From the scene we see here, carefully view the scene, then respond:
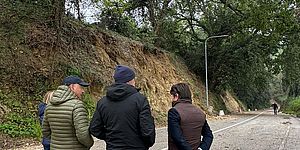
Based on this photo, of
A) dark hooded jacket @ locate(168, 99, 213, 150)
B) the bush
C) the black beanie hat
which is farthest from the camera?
the bush

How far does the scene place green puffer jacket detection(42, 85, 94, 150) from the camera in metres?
4.79

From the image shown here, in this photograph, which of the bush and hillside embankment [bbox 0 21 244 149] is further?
hillside embankment [bbox 0 21 244 149]

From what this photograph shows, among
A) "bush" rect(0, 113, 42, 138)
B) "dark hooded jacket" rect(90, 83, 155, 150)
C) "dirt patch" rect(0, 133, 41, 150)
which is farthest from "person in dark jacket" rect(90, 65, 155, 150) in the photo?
"bush" rect(0, 113, 42, 138)

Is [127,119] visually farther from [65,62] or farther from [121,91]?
[65,62]

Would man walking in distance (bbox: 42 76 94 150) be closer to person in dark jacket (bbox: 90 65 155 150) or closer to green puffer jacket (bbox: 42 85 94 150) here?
green puffer jacket (bbox: 42 85 94 150)

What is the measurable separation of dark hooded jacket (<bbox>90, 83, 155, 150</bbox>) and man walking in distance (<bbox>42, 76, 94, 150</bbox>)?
1.26ft

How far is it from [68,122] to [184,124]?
1.34 metres

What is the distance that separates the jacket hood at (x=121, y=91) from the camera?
446 centimetres

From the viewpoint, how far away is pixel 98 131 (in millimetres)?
4645

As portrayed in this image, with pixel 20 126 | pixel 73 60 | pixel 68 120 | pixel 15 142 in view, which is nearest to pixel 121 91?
pixel 68 120

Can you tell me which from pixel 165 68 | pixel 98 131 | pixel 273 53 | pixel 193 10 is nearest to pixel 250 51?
pixel 273 53

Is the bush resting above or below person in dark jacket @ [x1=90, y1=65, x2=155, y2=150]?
below

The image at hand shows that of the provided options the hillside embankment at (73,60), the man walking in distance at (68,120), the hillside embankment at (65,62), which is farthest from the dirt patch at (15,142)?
the man walking in distance at (68,120)

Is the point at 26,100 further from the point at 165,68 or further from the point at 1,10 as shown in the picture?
the point at 165,68
